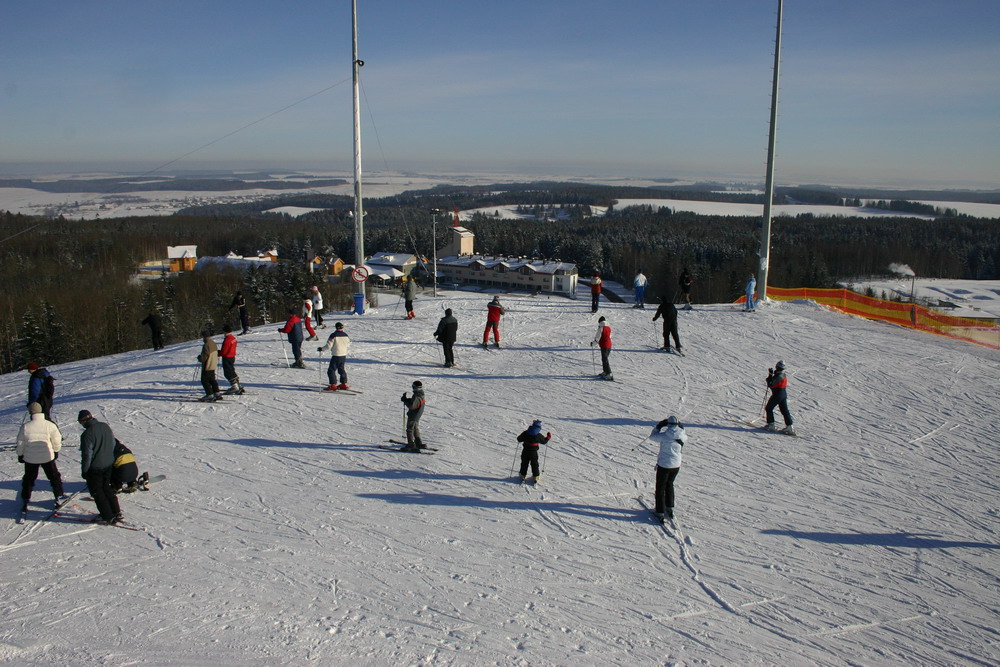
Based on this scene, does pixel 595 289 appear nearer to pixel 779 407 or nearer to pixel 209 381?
pixel 779 407

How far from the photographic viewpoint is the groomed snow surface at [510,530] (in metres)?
5.73

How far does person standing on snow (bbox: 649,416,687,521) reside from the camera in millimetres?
8031

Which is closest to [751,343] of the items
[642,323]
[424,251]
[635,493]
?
[642,323]

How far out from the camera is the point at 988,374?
51.3 ft

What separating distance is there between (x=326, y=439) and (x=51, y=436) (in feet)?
12.8

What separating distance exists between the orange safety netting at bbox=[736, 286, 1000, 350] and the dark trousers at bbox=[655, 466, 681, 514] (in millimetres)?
16649

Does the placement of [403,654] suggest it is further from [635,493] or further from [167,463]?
[167,463]

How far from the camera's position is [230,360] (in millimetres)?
11781

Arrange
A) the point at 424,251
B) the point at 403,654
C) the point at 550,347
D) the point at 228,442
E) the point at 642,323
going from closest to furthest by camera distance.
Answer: the point at 403,654 → the point at 228,442 → the point at 550,347 → the point at 642,323 → the point at 424,251

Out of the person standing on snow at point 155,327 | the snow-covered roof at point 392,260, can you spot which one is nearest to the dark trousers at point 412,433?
the person standing on snow at point 155,327

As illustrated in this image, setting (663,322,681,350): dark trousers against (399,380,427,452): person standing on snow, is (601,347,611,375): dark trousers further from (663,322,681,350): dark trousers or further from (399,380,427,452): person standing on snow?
(399,380,427,452): person standing on snow

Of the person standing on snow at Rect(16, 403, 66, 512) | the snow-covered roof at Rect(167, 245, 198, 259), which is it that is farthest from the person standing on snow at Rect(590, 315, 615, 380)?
the snow-covered roof at Rect(167, 245, 198, 259)

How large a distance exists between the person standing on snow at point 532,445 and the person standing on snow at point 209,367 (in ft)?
20.8

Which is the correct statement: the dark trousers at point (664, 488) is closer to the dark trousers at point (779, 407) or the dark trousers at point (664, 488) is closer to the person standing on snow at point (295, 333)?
the dark trousers at point (779, 407)
